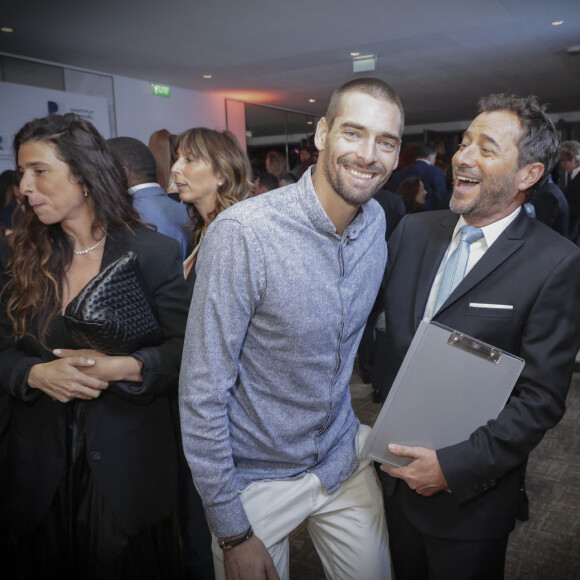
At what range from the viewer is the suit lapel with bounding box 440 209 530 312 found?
1348 millimetres

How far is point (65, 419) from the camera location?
1.45 m

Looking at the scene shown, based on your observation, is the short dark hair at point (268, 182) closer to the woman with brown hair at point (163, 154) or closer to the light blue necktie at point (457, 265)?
the woman with brown hair at point (163, 154)

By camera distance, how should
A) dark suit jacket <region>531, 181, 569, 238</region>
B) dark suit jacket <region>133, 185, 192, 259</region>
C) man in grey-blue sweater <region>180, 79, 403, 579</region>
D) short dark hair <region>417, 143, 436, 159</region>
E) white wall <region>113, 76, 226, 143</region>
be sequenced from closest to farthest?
man in grey-blue sweater <region>180, 79, 403, 579</region>
dark suit jacket <region>133, 185, 192, 259</region>
dark suit jacket <region>531, 181, 569, 238</region>
short dark hair <region>417, 143, 436, 159</region>
white wall <region>113, 76, 226, 143</region>

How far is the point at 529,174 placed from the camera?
1495 mm

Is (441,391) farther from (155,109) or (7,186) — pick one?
(155,109)

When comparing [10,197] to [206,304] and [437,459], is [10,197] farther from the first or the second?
[437,459]

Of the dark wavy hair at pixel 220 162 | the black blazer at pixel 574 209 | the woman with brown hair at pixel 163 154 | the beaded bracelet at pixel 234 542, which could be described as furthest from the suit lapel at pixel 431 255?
the black blazer at pixel 574 209

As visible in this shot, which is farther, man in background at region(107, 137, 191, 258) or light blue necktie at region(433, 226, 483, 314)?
man in background at region(107, 137, 191, 258)

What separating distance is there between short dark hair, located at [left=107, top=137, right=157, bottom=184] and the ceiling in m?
2.99

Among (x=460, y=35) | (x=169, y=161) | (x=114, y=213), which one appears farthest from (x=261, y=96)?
(x=114, y=213)

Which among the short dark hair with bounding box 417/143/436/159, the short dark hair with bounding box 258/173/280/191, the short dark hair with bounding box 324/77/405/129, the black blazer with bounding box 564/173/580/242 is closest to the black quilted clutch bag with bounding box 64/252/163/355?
the short dark hair with bounding box 324/77/405/129

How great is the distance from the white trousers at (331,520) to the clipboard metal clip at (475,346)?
1.49ft

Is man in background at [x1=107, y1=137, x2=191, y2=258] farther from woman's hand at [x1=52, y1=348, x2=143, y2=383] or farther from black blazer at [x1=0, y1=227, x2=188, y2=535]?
woman's hand at [x1=52, y1=348, x2=143, y2=383]

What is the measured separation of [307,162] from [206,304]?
282 inches
